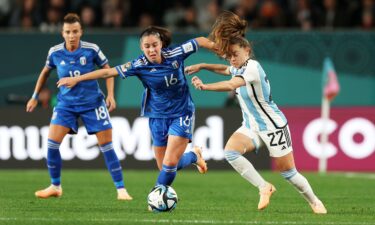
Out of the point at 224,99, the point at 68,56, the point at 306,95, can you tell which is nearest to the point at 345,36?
the point at 306,95

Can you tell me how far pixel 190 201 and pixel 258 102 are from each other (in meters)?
2.49

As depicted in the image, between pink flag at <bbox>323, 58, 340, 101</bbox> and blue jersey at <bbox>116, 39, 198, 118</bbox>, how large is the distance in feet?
30.8

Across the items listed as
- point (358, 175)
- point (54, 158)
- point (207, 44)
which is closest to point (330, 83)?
point (358, 175)

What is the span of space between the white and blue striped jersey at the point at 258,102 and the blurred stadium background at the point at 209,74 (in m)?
8.77

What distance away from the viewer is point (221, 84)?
11.0 metres

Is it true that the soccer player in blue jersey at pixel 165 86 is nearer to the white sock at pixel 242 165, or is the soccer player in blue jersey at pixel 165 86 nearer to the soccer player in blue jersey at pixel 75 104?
the white sock at pixel 242 165

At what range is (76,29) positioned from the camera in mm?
13656

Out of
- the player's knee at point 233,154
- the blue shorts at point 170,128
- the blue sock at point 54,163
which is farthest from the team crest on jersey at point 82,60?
the player's knee at point 233,154

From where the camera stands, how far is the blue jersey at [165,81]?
479 inches

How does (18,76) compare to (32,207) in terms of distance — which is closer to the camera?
(32,207)

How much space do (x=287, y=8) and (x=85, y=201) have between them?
38.0 feet

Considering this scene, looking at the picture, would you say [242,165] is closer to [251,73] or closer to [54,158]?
[251,73]

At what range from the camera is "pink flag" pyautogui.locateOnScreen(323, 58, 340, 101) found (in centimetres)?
2153

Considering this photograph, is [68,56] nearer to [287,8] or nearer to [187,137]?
[187,137]
